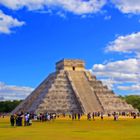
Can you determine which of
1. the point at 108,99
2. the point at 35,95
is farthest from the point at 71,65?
the point at 108,99

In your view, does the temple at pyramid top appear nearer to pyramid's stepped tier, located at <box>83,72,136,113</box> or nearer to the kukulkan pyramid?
the kukulkan pyramid

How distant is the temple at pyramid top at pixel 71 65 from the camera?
81875 mm

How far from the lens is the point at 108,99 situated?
253ft

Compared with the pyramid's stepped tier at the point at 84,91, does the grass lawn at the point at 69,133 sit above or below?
below

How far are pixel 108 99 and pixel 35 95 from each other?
1524 cm

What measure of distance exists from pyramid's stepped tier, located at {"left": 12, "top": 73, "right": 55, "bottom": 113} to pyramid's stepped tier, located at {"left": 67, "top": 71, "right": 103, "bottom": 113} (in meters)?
4.49

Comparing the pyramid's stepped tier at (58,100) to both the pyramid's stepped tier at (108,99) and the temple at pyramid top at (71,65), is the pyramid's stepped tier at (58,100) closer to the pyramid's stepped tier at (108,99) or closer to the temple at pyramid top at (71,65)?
the temple at pyramid top at (71,65)

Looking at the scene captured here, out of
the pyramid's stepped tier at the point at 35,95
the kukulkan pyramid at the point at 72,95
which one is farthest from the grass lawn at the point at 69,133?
the pyramid's stepped tier at the point at 35,95

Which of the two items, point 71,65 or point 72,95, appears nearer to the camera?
point 72,95

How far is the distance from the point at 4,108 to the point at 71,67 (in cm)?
3774

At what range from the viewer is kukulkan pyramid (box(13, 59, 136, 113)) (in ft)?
237

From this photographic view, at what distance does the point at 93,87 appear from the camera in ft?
262

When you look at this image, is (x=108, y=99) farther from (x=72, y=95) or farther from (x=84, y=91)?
(x=72, y=95)

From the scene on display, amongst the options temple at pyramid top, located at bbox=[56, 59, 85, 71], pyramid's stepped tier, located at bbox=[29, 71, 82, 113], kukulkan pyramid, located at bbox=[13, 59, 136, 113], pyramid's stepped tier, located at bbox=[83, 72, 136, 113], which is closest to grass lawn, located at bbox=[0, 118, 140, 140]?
pyramid's stepped tier, located at bbox=[29, 71, 82, 113]
